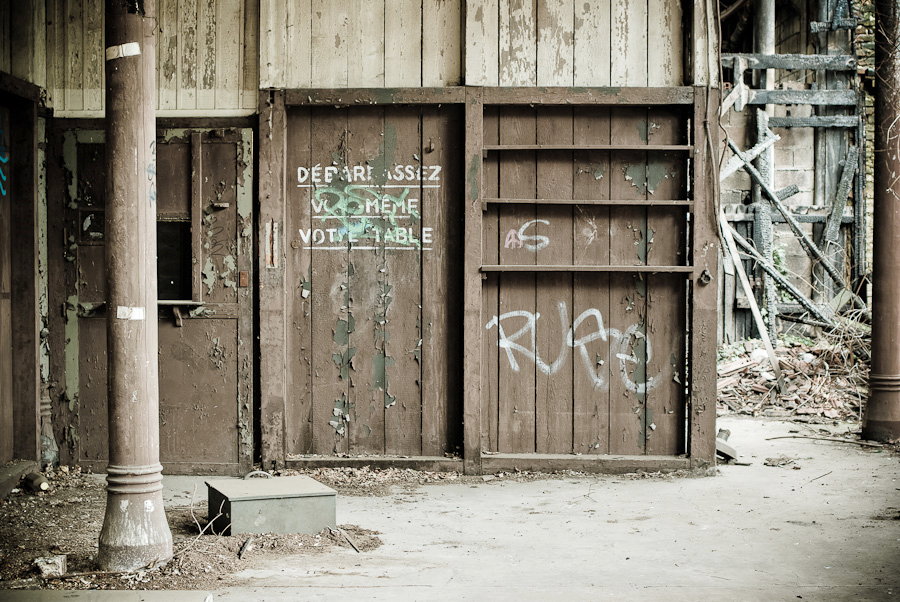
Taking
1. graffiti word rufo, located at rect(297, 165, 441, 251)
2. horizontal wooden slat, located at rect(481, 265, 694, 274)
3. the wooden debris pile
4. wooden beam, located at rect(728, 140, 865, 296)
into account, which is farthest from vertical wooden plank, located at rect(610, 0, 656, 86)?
wooden beam, located at rect(728, 140, 865, 296)

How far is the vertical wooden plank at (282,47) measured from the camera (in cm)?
643

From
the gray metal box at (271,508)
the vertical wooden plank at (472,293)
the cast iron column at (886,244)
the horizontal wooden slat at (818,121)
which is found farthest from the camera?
the horizontal wooden slat at (818,121)

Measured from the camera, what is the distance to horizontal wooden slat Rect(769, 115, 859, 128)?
12828 mm

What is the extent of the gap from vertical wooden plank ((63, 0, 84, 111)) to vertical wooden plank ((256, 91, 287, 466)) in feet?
4.40

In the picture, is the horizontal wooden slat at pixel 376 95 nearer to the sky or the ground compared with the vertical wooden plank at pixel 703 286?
nearer to the sky

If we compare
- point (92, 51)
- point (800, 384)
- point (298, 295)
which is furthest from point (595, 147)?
point (800, 384)

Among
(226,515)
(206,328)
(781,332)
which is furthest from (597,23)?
(781,332)

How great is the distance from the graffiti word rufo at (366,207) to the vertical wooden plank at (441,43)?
0.66 m

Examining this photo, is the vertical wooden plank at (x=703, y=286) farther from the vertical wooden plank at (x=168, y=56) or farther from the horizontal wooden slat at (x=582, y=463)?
the vertical wooden plank at (x=168, y=56)

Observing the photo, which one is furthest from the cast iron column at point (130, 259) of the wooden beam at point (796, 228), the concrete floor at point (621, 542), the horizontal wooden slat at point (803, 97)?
the horizontal wooden slat at point (803, 97)

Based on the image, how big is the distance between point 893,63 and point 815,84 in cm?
575

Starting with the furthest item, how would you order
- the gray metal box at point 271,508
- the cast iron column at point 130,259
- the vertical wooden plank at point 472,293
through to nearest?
1. the vertical wooden plank at point 472,293
2. the gray metal box at point 271,508
3. the cast iron column at point 130,259

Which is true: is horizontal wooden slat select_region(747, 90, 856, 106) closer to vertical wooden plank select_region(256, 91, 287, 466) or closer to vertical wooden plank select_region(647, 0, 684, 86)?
vertical wooden plank select_region(647, 0, 684, 86)

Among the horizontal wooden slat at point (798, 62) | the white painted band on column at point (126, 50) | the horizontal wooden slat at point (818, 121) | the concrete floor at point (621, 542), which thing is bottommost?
the concrete floor at point (621, 542)
